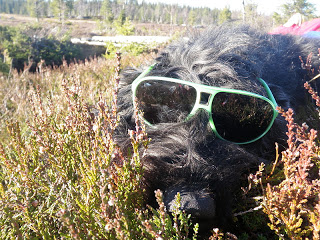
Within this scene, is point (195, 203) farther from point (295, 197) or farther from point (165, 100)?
point (165, 100)

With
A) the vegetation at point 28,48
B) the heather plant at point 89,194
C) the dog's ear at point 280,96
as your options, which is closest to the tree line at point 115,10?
the vegetation at point 28,48

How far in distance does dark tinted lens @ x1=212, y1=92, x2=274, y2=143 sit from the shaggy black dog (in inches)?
1.7

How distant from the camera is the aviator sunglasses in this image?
1.71 meters

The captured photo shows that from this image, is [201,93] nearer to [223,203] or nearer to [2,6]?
[223,203]

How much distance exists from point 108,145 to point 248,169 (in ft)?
3.14

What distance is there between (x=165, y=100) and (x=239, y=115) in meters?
0.52

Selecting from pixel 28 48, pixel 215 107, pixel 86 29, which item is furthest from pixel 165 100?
pixel 86 29

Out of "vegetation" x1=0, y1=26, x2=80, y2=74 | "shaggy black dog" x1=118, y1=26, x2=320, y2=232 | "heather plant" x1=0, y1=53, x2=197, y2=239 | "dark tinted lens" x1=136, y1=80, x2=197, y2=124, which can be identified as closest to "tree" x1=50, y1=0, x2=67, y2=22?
"vegetation" x1=0, y1=26, x2=80, y2=74

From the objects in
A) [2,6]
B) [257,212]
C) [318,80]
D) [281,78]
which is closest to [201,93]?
[257,212]

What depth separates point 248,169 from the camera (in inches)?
65.7

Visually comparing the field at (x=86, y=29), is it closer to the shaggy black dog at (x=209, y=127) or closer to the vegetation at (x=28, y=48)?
the vegetation at (x=28, y=48)

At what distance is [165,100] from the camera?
1.84 meters

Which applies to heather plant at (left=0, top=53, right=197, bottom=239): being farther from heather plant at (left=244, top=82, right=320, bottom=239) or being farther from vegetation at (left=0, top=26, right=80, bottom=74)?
vegetation at (left=0, top=26, right=80, bottom=74)

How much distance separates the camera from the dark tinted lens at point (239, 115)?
171 cm
